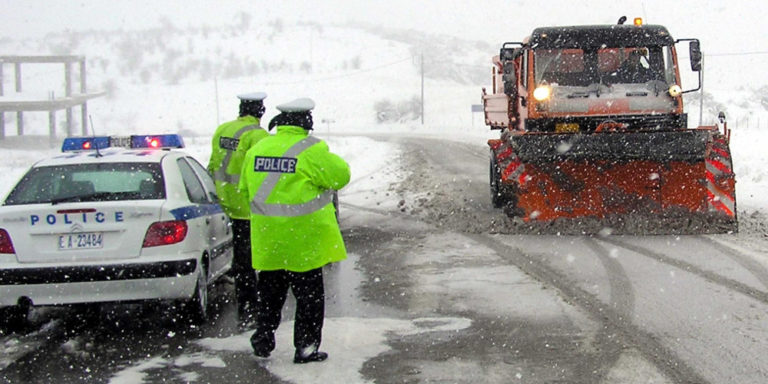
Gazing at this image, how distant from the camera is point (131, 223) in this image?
632cm

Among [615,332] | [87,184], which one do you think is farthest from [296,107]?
[615,332]

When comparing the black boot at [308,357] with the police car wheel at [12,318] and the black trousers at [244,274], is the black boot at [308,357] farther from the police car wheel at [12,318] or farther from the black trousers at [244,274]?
the police car wheel at [12,318]

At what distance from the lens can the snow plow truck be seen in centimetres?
1089

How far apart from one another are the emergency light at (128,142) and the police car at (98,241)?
540 millimetres

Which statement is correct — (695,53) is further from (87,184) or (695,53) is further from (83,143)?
(87,184)

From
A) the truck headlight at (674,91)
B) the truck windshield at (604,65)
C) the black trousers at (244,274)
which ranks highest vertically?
the truck windshield at (604,65)

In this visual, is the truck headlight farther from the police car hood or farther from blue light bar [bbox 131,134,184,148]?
the police car hood

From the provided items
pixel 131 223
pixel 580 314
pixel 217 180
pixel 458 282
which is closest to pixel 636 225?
pixel 458 282

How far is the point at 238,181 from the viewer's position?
23.1 ft

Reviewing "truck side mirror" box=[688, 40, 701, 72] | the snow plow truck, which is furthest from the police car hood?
"truck side mirror" box=[688, 40, 701, 72]

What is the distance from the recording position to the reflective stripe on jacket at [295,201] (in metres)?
5.30

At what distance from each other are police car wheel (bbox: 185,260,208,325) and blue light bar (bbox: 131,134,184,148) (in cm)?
136

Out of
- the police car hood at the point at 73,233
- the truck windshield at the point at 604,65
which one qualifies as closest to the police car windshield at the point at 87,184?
the police car hood at the point at 73,233

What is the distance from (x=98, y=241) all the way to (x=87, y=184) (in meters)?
0.72
